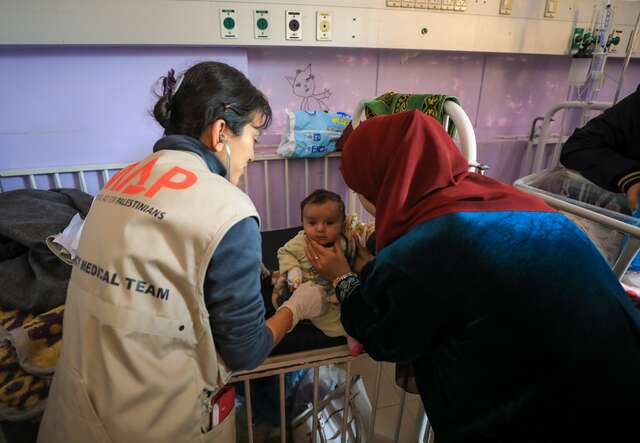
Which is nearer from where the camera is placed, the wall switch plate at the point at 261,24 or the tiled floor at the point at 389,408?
the tiled floor at the point at 389,408

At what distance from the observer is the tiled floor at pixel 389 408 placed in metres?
1.62

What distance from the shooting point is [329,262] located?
1.44 meters

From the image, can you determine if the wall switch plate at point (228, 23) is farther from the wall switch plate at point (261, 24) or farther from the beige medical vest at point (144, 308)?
the beige medical vest at point (144, 308)

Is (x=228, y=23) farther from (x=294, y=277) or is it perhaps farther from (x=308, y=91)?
(x=294, y=277)

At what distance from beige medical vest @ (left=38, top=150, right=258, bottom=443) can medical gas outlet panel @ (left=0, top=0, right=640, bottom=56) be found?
1491mm

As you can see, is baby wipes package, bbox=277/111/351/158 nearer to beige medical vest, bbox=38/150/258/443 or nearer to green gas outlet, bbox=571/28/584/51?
beige medical vest, bbox=38/150/258/443

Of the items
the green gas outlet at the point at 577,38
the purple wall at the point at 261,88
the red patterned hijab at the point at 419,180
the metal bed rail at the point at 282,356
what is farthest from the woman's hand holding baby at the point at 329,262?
the green gas outlet at the point at 577,38

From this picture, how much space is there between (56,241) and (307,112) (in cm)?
157

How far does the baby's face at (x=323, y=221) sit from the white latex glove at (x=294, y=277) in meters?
0.18

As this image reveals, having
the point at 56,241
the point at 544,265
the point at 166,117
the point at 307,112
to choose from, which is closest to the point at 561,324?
the point at 544,265

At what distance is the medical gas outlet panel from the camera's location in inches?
72.7

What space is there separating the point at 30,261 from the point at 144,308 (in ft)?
2.92

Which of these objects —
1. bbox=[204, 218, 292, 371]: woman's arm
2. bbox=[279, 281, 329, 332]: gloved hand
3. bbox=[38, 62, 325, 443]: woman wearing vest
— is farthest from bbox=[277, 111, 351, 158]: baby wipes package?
bbox=[204, 218, 292, 371]: woman's arm

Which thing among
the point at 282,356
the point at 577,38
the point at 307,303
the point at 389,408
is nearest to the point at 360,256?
the point at 307,303
